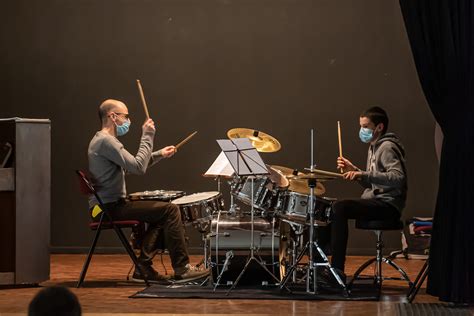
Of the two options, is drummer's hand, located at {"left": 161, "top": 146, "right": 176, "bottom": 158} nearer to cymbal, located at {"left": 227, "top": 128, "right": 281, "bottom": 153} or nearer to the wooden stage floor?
cymbal, located at {"left": 227, "top": 128, "right": 281, "bottom": 153}

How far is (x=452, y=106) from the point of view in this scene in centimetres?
548

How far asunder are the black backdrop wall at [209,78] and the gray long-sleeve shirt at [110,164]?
246cm

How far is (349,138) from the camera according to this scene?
9188 mm

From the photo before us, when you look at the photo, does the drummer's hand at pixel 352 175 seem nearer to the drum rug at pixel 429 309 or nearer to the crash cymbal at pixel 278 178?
the crash cymbal at pixel 278 178

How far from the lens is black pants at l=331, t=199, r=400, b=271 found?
6473mm

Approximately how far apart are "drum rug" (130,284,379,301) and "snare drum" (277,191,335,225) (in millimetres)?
520

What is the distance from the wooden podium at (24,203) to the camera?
6.71 m

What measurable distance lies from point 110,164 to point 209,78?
106 inches

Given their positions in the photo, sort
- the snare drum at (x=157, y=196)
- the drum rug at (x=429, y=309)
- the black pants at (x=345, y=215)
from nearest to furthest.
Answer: the drum rug at (x=429, y=309)
the black pants at (x=345, y=215)
the snare drum at (x=157, y=196)

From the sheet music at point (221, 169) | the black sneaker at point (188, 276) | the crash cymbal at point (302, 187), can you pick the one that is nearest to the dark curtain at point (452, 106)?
the crash cymbal at point (302, 187)

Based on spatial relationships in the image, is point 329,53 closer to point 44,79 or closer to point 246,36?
point 246,36

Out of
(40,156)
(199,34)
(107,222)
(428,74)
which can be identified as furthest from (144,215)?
(199,34)

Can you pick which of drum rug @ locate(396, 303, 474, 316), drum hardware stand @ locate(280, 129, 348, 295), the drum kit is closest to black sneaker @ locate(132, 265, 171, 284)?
the drum kit

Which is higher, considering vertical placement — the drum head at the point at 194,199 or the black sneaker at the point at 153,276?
the drum head at the point at 194,199
